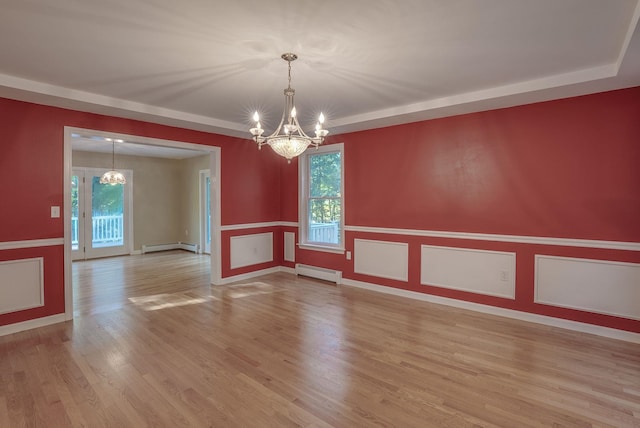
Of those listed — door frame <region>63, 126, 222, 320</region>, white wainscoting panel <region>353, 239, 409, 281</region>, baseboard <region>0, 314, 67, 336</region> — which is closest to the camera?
baseboard <region>0, 314, 67, 336</region>

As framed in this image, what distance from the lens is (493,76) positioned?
3.21m

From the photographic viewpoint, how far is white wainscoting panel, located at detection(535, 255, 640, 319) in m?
3.22

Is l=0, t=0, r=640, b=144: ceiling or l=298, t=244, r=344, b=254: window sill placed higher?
l=0, t=0, r=640, b=144: ceiling

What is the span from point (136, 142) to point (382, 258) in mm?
3855

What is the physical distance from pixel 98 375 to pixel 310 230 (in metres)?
3.91

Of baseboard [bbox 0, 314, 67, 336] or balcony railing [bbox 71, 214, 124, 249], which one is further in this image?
balcony railing [bbox 71, 214, 124, 249]

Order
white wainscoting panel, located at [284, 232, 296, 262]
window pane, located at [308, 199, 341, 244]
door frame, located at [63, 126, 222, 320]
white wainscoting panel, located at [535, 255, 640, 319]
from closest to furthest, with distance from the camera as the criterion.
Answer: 1. white wainscoting panel, located at [535, 255, 640, 319]
2. door frame, located at [63, 126, 222, 320]
3. window pane, located at [308, 199, 341, 244]
4. white wainscoting panel, located at [284, 232, 296, 262]

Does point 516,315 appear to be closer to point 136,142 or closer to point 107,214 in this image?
point 136,142

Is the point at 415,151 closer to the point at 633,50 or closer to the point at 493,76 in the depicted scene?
the point at 493,76

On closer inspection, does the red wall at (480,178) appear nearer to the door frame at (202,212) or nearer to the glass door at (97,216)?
the door frame at (202,212)

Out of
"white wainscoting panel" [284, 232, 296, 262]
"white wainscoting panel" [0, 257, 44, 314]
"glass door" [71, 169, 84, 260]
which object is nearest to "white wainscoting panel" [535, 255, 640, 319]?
"white wainscoting panel" [284, 232, 296, 262]

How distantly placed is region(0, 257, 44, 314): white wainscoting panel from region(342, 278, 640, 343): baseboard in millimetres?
4051

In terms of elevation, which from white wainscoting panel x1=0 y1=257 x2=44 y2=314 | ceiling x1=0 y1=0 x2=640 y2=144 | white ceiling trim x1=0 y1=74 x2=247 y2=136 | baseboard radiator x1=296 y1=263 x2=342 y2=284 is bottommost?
baseboard radiator x1=296 y1=263 x2=342 y2=284

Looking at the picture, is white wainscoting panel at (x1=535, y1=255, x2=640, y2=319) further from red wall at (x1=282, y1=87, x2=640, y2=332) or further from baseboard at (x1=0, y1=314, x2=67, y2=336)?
baseboard at (x1=0, y1=314, x2=67, y2=336)
